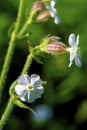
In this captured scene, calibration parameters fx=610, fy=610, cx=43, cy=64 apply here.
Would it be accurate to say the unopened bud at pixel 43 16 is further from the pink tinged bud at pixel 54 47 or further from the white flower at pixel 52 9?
the pink tinged bud at pixel 54 47

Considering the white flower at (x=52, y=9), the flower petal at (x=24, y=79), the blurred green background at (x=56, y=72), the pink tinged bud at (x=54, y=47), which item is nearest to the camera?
the flower petal at (x=24, y=79)

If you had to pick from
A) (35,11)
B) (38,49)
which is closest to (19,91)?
(38,49)

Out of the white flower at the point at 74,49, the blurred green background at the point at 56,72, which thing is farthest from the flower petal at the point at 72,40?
the blurred green background at the point at 56,72

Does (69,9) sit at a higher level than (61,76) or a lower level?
higher

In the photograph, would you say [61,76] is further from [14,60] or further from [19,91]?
[19,91]

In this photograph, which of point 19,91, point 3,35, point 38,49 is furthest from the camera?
point 3,35

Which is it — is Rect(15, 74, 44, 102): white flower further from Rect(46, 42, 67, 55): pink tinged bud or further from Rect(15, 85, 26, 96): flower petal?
Rect(46, 42, 67, 55): pink tinged bud
